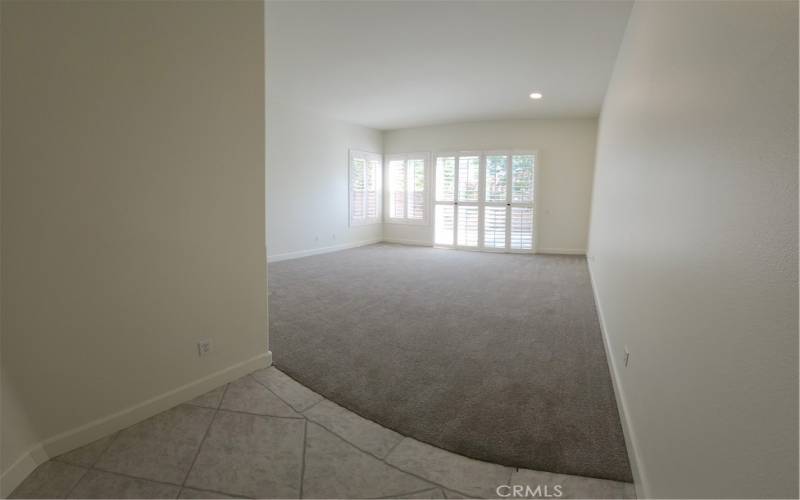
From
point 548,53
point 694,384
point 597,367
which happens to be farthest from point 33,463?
point 548,53

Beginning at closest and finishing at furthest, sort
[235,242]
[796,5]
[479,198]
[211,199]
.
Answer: [796,5]
[211,199]
[235,242]
[479,198]

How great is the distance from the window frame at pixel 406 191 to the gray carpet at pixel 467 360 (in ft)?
11.3

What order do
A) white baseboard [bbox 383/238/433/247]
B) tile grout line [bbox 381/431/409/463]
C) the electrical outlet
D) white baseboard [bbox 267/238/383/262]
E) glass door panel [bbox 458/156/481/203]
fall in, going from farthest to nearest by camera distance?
white baseboard [bbox 383/238/433/247] < glass door panel [bbox 458/156/481/203] < white baseboard [bbox 267/238/383/262] < the electrical outlet < tile grout line [bbox 381/431/409/463]

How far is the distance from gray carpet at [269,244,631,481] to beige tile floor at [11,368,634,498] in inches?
4.2

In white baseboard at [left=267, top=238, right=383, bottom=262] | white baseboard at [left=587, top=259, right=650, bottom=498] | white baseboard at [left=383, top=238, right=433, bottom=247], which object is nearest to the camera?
white baseboard at [left=587, top=259, right=650, bottom=498]

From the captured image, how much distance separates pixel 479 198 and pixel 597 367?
18.5 ft

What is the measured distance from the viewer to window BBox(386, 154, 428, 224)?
8.57 meters

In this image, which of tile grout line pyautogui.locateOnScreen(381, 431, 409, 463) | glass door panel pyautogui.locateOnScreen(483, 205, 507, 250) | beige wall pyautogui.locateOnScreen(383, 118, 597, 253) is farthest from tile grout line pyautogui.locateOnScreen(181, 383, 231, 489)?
beige wall pyautogui.locateOnScreen(383, 118, 597, 253)

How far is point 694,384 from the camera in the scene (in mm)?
1047

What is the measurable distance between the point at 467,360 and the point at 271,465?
4.77 feet

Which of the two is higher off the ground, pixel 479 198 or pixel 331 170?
pixel 331 170

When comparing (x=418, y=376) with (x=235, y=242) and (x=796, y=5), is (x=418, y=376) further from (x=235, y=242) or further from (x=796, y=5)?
(x=796, y=5)

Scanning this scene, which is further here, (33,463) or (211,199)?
(211,199)
